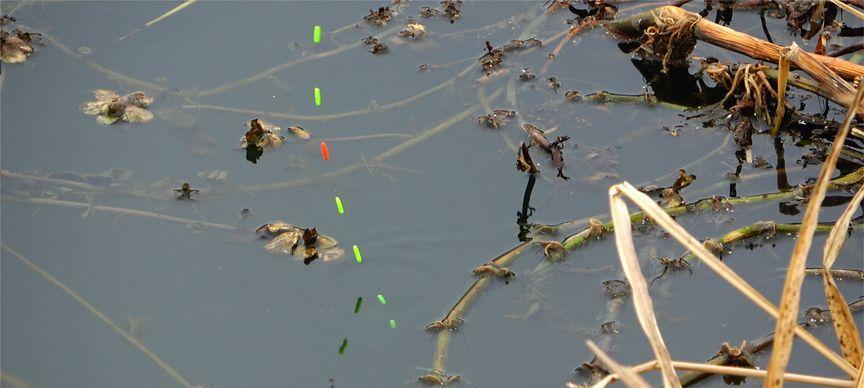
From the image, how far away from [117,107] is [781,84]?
2381 mm

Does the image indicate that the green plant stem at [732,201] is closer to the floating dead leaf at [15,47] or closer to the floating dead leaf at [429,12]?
the floating dead leaf at [429,12]

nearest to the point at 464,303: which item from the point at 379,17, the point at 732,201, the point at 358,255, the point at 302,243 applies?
the point at 358,255

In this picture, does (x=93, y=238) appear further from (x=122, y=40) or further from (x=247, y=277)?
(x=122, y=40)

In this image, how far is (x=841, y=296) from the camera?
189 centimetres

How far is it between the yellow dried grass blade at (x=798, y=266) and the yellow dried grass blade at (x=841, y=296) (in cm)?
31

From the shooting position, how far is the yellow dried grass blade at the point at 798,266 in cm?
149

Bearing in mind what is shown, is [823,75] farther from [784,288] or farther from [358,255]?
[784,288]

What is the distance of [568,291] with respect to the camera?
273cm

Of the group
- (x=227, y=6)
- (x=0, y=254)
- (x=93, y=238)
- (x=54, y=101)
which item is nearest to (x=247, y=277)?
(x=93, y=238)

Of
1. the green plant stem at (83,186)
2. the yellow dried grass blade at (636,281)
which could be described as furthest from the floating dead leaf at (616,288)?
the green plant stem at (83,186)

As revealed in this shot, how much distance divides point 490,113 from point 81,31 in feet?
5.75

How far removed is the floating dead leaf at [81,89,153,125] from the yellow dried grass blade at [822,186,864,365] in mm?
2421

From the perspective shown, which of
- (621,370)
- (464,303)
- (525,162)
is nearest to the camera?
(621,370)

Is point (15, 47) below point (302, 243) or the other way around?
the other way around
